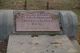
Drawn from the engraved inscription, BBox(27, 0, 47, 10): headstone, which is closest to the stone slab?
the engraved inscription

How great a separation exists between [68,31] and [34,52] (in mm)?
834

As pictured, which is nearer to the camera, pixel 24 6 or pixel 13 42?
pixel 13 42

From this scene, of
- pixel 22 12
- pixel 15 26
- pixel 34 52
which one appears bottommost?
pixel 34 52

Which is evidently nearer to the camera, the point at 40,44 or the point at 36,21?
the point at 40,44

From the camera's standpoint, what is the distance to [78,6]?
14.0ft

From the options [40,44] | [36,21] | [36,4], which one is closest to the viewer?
[40,44]

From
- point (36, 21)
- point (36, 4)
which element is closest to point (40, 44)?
point (36, 21)

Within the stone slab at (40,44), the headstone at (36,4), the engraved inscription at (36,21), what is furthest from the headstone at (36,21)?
the headstone at (36,4)

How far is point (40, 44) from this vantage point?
2318 mm

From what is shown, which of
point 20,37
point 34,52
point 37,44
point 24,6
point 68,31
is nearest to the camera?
point 34,52

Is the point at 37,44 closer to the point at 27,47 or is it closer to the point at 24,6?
the point at 27,47

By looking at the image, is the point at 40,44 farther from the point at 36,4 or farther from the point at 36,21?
the point at 36,4

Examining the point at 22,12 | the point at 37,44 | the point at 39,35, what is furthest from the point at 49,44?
the point at 22,12

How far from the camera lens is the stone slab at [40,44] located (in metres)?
2.15
